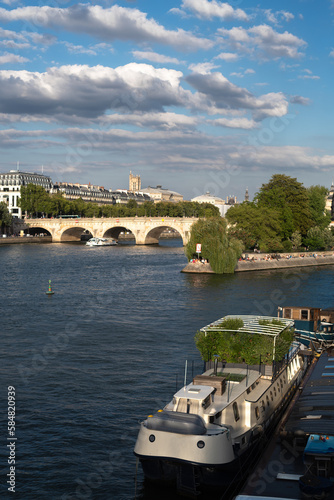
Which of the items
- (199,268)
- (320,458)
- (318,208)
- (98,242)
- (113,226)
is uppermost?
(318,208)

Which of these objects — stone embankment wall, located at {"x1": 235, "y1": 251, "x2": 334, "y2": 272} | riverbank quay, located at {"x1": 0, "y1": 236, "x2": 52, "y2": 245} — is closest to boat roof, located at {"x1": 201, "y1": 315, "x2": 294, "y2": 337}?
stone embankment wall, located at {"x1": 235, "y1": 251, "x2": 334, "y2": 272}

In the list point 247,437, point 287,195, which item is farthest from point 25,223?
point 247,437

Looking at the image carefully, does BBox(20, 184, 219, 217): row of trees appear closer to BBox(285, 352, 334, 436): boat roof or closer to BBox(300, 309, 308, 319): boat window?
BBox(300, 309, 308, 319): boat window

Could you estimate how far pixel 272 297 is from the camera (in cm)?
4912

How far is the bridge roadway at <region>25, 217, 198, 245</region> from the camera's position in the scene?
115 meters

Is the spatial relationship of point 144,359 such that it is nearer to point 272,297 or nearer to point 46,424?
point 46,424

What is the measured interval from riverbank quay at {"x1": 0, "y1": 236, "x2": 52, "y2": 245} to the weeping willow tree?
5913cm

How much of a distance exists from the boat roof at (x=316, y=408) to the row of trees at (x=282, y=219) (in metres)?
62.1

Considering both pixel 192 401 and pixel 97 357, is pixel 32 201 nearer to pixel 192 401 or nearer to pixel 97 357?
pixel 97 357

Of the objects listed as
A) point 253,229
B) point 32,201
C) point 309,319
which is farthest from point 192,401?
point 32,201

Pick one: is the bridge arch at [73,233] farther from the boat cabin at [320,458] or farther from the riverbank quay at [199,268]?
the boat cabin at [320,458]

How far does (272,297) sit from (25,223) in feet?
316

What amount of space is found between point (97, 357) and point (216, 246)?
40755 mm

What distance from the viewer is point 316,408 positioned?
55.0 ft
